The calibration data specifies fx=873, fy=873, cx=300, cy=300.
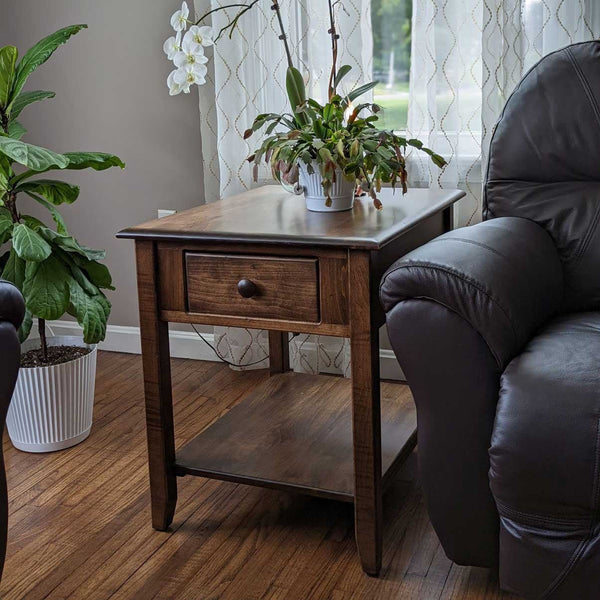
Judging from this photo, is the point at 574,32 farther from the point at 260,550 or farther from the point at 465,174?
the point at 260,550

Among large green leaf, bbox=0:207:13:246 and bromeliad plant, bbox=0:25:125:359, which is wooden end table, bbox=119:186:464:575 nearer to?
bromeliad plant, bbox=0:25:125:359

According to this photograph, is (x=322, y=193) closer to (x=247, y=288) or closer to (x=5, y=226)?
(x=247, y=288)

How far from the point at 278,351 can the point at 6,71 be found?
954 millimetres

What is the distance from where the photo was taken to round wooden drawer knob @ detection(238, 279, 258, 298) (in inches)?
62.4

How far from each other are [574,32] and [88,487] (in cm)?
157

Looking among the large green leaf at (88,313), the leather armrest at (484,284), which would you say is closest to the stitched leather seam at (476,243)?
the leather armrest at (484,284)

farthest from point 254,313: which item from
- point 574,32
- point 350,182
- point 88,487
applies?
point 574,32

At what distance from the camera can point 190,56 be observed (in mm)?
1821

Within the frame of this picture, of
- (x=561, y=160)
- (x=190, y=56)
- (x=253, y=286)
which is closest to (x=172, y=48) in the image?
(x=190, y=56)

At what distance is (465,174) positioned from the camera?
2299mm

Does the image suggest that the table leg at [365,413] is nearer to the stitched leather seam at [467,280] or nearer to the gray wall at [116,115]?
the stitched leather seam at [467,280]

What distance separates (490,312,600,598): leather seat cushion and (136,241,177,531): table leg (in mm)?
685

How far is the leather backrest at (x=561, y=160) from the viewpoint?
1.74 m

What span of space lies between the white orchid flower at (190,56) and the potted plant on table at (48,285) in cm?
37
